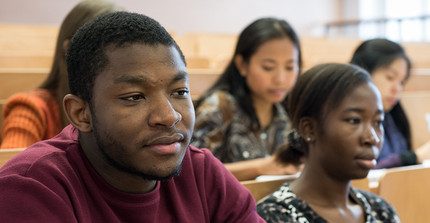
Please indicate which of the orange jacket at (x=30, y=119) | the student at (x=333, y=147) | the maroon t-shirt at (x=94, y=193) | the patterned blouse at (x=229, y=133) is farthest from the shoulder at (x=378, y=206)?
the orange jacket at (x=30, y=119)

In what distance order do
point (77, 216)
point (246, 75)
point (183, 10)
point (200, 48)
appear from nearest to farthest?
point (77, 216)
point (246, 75)
point (200, 48)
point (183, 10)

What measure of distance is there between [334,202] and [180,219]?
57 cm

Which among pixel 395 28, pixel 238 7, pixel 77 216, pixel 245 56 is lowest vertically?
pixel 395 28

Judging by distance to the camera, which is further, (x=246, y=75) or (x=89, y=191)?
(x=246, y=75)

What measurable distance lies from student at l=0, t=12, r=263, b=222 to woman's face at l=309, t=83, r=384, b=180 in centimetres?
56

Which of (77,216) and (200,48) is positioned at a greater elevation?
(77,216)

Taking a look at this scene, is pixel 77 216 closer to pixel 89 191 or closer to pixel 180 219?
pixel 89 191

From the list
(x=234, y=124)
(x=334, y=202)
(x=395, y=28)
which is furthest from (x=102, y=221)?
(x=395, y=28)

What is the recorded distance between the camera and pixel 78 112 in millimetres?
874

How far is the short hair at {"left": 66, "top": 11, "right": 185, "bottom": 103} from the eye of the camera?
2.74 feet

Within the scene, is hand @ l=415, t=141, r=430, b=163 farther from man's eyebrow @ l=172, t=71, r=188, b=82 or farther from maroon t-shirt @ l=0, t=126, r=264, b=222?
man's eyebrow @ l=172, t=71, r=188, b=82

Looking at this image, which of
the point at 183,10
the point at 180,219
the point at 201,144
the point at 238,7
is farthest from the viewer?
the point at 238,7

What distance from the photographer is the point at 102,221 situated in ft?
2.77

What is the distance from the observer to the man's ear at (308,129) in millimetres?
1370
